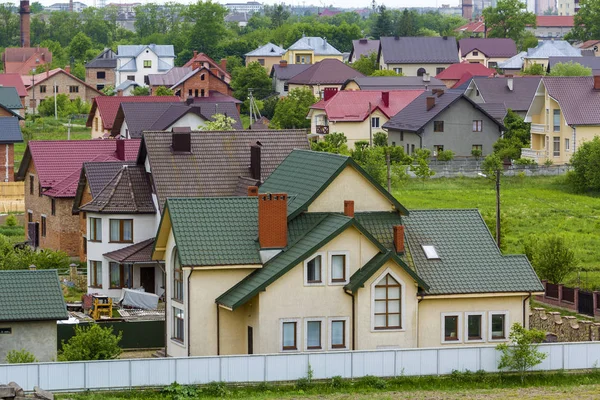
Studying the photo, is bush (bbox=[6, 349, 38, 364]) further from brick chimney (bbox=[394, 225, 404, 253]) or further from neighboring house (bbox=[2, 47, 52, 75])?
neighboring house (bbox=[2, 47, 52, 75])

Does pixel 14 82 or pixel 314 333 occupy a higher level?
pixel 14 82

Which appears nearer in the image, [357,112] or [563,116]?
[563,116]

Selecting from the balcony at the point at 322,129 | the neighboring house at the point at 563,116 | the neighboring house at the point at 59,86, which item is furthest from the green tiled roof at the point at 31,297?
the neighboring house at the point at 59,86

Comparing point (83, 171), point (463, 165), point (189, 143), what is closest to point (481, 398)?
point (189, 143)

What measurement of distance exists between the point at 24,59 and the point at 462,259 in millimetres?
159024

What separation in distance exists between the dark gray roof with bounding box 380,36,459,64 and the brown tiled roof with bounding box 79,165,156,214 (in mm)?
102570

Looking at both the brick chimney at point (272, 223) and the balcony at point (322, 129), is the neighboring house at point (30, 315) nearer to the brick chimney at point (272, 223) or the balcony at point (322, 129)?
the brick chimney at point (272, 223)

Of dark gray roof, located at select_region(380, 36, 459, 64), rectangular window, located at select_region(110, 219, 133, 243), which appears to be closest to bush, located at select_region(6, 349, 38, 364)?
rectangular window, located at select_region(110, 219, 133, 243)

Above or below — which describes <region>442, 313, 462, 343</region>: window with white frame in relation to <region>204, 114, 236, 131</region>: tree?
below

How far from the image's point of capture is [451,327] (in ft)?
128

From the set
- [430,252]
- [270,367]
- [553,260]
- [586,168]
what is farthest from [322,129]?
[270,367]

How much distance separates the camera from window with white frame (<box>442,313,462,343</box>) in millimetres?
38844

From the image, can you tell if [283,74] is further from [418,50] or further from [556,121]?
[556,121]

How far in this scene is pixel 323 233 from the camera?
124 ft
